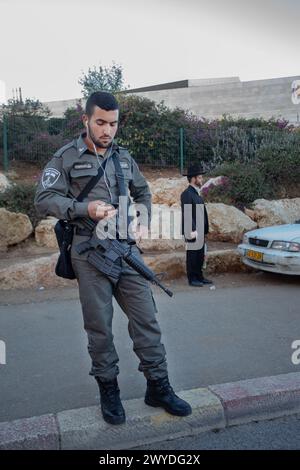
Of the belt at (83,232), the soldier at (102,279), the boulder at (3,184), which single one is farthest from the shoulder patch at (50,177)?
the boulder at (3,184)

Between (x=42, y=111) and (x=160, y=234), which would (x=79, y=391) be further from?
(x=42, y=111)

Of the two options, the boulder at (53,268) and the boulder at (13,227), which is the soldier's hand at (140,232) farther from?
the boulder at (13,227)

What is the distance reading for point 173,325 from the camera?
5078mm

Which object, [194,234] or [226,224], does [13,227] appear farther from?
[226,224]

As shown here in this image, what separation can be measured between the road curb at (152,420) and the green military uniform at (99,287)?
32 cm

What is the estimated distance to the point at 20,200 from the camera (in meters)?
8.39

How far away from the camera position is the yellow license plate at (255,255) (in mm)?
6668

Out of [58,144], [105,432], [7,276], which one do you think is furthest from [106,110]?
[58,144]

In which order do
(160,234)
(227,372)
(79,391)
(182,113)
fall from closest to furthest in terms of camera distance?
(79,391) → (227,372) → (160,234) → (182,113)

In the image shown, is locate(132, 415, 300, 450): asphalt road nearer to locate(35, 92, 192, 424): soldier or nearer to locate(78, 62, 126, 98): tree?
locate(35, 92, 192, 424): soldier

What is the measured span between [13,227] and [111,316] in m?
5.24

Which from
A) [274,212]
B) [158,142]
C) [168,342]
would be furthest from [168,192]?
[168,342]

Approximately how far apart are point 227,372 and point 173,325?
133cm

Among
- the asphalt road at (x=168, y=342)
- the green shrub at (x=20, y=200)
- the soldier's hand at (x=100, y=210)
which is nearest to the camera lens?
the soldier's hand at (x=100, y=210)
